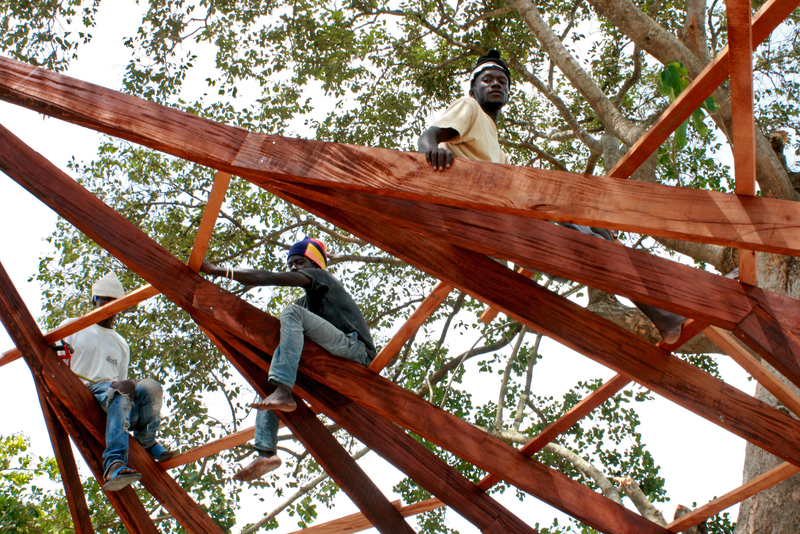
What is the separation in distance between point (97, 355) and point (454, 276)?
2348 mm

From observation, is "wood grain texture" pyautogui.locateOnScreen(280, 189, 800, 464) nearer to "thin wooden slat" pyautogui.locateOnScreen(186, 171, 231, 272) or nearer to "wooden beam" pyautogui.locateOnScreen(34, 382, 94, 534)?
"thin wooden slat" pyautogui.locateOnScreen(186, 171, 231, 272)

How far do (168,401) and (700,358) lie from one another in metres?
6.06

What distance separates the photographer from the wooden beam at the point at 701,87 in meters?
1.65

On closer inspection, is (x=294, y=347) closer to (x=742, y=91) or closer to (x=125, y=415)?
(x=125, y=415)

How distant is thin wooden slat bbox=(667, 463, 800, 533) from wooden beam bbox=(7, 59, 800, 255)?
5.51ft

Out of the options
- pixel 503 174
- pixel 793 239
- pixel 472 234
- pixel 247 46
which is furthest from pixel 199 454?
pixel 247 46

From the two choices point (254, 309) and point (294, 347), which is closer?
point (294, 347)

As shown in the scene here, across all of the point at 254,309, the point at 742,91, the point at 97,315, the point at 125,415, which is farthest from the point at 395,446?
the point at 742,91

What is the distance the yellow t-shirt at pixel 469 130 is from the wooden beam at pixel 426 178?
2.93 ft

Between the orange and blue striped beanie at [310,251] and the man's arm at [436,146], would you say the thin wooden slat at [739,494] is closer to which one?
the man's arm at [436,146]

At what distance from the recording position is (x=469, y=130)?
9.00 feet

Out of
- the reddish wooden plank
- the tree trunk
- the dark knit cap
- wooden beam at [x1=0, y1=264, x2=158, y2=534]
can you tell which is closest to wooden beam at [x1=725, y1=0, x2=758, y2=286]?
the reddish wooden plank

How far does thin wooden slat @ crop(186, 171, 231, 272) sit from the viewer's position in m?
2.59

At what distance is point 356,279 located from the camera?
776 centimetres
